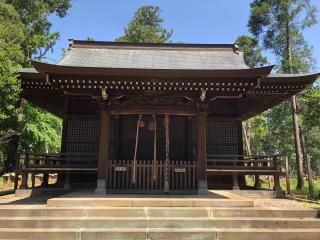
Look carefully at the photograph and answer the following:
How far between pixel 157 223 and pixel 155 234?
0.38 meters

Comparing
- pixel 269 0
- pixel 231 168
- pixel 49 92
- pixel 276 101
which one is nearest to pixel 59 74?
pixel 49 92

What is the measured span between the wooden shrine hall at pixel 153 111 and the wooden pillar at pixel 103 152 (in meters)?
0.03

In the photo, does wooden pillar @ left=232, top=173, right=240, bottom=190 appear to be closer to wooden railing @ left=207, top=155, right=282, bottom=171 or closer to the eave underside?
wooden railing @ left=207, top=155, right=282, bottom=171

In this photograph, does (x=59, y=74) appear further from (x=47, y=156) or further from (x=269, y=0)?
(x=269, y=0)

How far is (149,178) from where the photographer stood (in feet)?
35.8

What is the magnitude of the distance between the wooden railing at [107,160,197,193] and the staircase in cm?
256

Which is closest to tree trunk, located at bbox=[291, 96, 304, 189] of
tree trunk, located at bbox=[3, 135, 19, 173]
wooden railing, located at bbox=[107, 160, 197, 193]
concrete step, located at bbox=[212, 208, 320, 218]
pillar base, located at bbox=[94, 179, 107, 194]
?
wooden railing, located at bbox=[107, 160, 197, 193]

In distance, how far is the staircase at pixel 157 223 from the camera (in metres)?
7.26

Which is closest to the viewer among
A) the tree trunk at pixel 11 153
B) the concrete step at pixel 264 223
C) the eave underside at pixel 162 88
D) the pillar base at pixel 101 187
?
the concrete step at pixel 264 223

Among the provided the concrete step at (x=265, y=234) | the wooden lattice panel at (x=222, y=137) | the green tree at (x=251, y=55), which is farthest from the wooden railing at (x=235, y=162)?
the green tree at (x=251, y=55)

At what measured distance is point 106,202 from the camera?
8.53m

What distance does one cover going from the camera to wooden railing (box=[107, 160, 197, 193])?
419 inches

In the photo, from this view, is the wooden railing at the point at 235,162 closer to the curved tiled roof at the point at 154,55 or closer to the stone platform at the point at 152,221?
the curved tiled roof at the point at 154,55

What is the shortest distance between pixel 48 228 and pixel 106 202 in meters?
1.62
